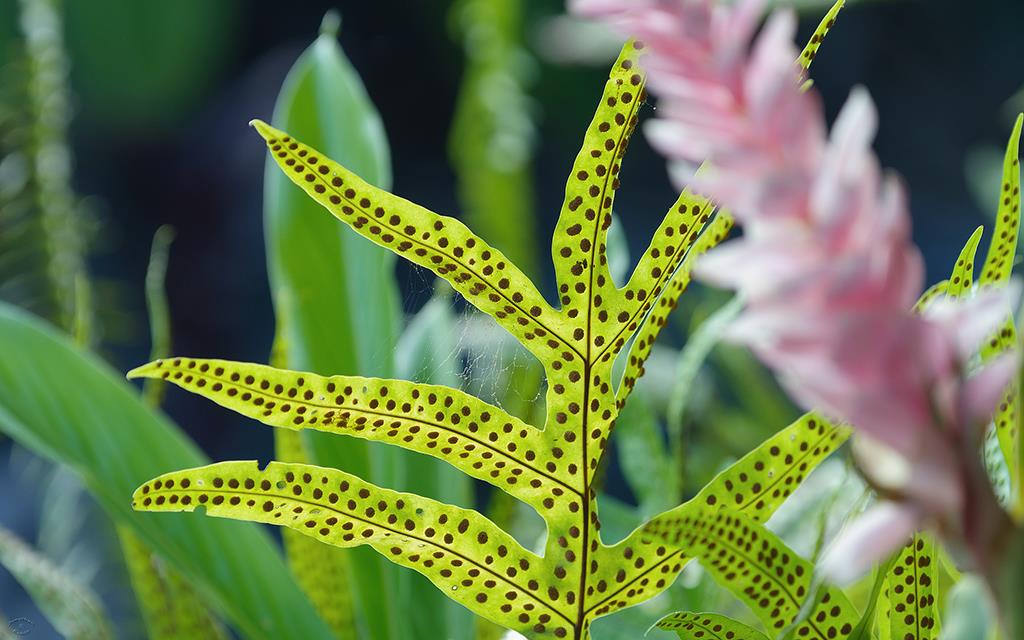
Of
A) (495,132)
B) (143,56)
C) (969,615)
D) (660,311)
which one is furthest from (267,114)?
(969,615)

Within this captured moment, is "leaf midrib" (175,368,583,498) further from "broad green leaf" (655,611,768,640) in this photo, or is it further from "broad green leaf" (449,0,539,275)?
"broad green leaf" (449,0,539,275)

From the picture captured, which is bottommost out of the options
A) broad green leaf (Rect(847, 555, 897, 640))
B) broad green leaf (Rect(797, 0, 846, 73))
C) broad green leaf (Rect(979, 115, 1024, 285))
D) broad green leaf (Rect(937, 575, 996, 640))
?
broad green leaf (Rect(847, 555, 897, 640))

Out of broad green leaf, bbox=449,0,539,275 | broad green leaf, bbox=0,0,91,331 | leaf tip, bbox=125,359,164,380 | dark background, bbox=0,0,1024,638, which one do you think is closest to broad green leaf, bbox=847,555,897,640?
leaf tip, bbox=125,359,164,380

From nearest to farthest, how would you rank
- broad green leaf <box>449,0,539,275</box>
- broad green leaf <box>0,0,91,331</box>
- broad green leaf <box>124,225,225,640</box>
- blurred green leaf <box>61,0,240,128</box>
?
broad green leaf <box>124,225,225,640</box> < broad green leaf <box>0,0,91,331</box> < broad green leaf <box>449,0,539,275</box> < blurred green leaf <box>61,0,240,128</box>

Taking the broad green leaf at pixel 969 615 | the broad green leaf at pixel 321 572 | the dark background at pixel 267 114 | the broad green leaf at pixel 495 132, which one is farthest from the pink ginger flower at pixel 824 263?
the dark background at pixel 267 114

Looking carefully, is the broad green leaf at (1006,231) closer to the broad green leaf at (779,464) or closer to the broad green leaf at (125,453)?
the broad green leaf at (779,464)
